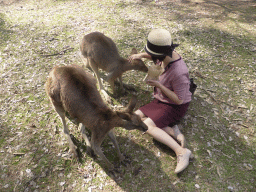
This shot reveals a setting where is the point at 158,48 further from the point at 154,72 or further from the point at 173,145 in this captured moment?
the point at 173,145

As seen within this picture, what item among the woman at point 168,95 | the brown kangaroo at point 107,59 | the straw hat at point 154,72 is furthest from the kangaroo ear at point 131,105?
the brown kangaroo at point 107,59

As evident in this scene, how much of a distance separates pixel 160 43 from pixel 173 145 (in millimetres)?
1752

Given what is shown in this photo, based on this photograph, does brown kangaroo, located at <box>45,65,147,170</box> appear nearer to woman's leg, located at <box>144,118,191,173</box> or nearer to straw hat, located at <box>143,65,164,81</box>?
woman's leg, located at <box>144,118,191,173</box>

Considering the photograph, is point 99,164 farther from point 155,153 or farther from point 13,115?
point 13,115

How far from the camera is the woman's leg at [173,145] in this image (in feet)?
9.41

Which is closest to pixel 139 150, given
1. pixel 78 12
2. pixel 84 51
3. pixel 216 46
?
pixel 84 51

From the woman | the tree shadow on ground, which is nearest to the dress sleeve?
the woman

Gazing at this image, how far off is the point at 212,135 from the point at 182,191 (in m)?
1.32

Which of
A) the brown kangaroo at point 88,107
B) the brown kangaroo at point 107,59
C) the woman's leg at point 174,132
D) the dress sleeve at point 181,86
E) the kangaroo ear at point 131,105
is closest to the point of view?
the kangaroo ear at point 131,105

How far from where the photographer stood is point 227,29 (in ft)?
20.7

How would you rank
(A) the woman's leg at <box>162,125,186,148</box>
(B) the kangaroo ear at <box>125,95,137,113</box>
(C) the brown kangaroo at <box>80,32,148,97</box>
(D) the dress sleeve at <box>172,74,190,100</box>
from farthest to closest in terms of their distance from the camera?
(C) the brown kangaroo at <box>80,32,148,97</box> → (A) the woman's leg at <box>162,125,186,148</box> → (D) the dress sleeve at <box>172,74,190,100</box> → (B) the kangaroo ear at <box>125,95,137,113</box>

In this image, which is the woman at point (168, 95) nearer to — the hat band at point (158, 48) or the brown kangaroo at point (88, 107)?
the hat band at point (158, 48)

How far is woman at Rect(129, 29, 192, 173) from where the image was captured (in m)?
2.60

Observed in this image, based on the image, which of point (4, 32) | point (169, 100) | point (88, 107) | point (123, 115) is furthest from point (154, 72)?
point (4, 32)
